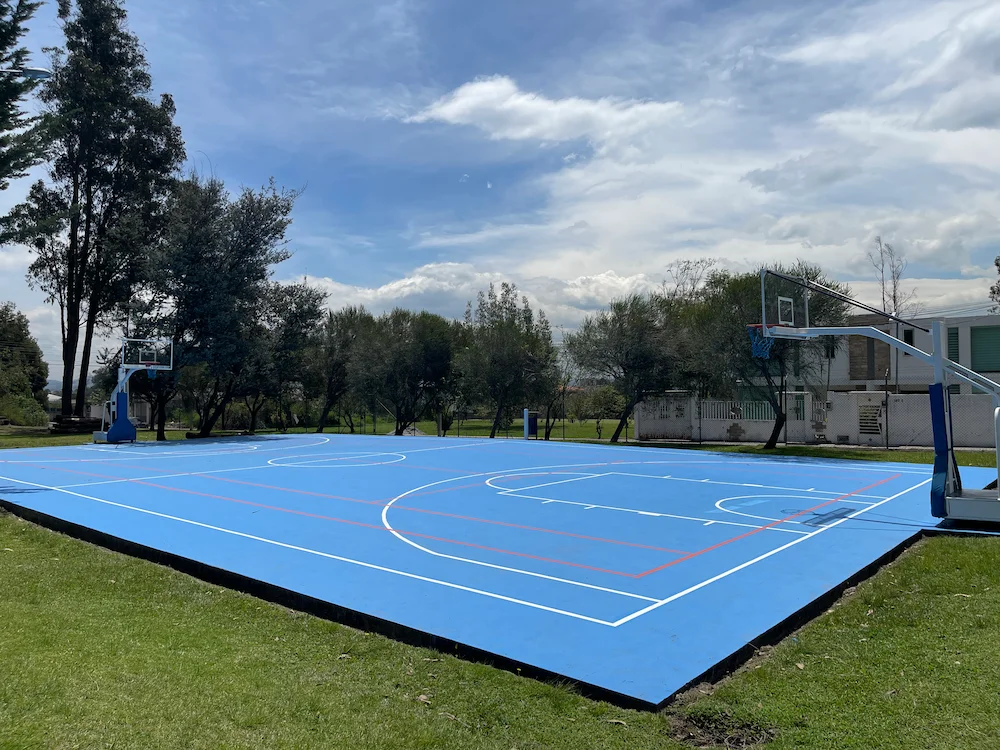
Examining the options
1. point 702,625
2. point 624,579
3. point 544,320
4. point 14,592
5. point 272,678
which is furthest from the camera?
point 544,320

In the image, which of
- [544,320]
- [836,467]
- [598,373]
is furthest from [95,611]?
[544,320]

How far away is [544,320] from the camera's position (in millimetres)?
41281

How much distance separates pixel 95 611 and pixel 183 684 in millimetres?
2549

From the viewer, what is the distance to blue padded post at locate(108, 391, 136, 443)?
2909 centimetres

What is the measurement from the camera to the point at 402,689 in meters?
5.25

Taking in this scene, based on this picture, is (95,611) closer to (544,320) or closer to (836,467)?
(836,467)

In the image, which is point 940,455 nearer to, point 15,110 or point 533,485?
point 533,485

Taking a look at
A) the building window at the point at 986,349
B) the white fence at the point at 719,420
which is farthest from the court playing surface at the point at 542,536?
the building window at the point at 986,349

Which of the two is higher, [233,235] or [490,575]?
[233,235]

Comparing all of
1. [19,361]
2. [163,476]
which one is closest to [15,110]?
[163,476]

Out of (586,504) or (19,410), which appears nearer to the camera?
(586,504)

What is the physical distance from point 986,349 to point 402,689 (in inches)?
1540

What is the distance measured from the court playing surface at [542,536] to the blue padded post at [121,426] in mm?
7780

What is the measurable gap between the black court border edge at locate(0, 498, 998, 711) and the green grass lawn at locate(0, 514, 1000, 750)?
12 centimetres
